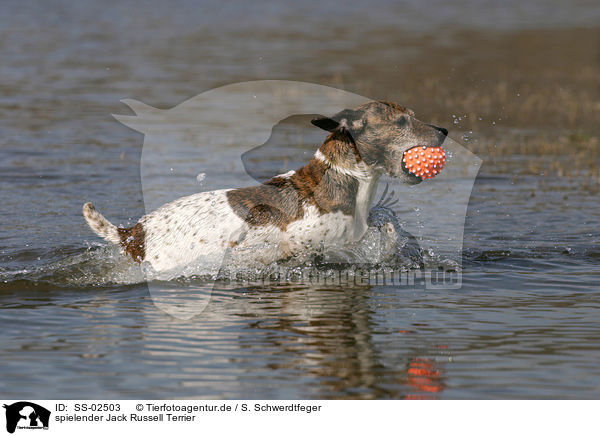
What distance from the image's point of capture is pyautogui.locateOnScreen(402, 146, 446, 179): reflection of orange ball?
8.73m

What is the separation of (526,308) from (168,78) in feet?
50.0

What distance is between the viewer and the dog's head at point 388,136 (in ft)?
29.1

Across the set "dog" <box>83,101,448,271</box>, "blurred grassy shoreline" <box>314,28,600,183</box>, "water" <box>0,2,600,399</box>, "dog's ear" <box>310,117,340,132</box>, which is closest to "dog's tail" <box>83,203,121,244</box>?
"dog" <box>83,101,448,271</box>

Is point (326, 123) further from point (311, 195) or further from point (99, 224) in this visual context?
point (99, 224)

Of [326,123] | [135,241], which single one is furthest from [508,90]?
[135,241]

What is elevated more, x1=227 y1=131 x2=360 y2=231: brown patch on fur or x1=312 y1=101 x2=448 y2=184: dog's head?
x1=312 y1=101 x2=448 y2=184: dog's head

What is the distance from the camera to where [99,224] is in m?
8.97

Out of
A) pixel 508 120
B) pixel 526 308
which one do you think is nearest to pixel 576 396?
pixel 526 308

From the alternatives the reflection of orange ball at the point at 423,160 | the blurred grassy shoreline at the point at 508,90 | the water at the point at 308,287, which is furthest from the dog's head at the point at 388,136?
the blurred grassy shoreline at the point at 508,90

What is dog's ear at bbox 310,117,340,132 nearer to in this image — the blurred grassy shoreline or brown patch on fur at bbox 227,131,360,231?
brown patch on fur at bbox 227,131,360,231

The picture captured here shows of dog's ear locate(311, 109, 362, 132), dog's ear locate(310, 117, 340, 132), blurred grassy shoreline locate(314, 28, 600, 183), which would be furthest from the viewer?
blurred grassy shoreline locate(314, 28, 600, 183)
